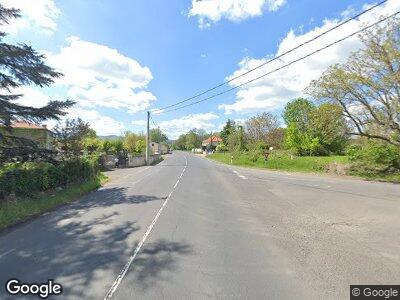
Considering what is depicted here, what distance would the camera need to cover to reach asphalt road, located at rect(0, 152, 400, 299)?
17.9ft

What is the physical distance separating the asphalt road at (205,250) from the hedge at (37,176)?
1.94 meters

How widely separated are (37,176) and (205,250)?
1040 cm

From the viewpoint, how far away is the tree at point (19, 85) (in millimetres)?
16312

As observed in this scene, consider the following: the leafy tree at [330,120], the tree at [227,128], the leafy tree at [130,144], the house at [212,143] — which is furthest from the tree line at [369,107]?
the house at [212,143]

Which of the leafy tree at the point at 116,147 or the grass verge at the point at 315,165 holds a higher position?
the leafy tree at the point at 116,147

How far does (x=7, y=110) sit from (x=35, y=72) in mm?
2424

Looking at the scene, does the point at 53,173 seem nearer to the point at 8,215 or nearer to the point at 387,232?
the point at 8,215

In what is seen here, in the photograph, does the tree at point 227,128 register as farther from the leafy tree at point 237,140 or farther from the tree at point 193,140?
the tree at point 193,140

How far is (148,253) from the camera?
23.6ft

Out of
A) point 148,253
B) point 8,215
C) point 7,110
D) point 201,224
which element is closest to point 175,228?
point 201,224

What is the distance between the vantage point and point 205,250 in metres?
7.41

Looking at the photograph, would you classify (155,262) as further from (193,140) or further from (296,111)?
(193,140)

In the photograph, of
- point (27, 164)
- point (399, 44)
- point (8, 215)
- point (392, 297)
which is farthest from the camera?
point (399, 44)

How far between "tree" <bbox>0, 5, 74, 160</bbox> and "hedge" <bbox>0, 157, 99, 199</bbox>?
4.78 ft
